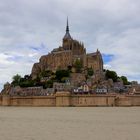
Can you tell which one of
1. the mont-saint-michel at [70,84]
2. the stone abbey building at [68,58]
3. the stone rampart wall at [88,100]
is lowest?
the stone rampart wall at [88,100]

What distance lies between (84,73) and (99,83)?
10.4 m

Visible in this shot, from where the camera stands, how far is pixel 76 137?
15344 mm

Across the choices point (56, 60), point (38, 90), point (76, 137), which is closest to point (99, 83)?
point (38, 90)

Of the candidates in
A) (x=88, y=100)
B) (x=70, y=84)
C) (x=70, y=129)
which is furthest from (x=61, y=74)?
(x=70, y=129)

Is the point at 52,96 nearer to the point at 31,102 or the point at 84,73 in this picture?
the point at 31,102

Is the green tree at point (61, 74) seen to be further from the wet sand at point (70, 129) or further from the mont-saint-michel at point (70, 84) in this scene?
the wet sand at point (70, 129)

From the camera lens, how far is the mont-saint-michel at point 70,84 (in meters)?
A: 63.8

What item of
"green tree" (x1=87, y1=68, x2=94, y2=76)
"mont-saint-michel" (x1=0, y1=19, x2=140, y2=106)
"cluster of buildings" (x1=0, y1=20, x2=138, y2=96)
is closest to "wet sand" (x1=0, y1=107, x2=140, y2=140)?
"mont-saint-michel" (x1=0, y1=19, x2=140, y2=106)

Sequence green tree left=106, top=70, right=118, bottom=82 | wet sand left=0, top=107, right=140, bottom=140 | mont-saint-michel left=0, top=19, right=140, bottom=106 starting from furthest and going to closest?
green tree left=106, top=70, right=118, bottom=82 → mont-saint-michel left=0, top=19, right=140, bottom=106 → wet sand left=0, top=107, right=140, bottom=140

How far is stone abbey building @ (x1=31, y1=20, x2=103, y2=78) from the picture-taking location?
94356mm

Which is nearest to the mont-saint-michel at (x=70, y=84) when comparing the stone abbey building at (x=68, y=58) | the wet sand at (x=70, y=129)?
the stone abbey building at (x=68, y=58)

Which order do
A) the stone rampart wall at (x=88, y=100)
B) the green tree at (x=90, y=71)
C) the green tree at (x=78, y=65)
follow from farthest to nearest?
the green tree at (x=78, y=65) < the green tree at (x=90, y=71) < the stone rampart wall at (x=88, y=100)

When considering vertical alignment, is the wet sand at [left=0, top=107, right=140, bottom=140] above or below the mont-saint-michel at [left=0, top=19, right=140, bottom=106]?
below

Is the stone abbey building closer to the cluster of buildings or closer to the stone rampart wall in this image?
the cluster of buildings
